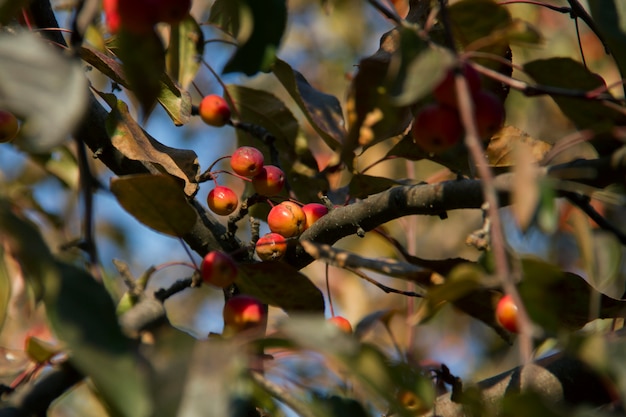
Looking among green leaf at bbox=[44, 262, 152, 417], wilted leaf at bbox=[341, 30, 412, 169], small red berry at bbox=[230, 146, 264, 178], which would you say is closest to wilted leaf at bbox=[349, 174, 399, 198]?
small red berry at bbox=[230, 146, 264, 178]

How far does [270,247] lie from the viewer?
104 cm

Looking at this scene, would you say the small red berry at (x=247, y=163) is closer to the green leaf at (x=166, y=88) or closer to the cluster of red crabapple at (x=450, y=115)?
the green leaf at (x=166, y=88)

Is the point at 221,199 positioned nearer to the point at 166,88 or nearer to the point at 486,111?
the point at 166,88

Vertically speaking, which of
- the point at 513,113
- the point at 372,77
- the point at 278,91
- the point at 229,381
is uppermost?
the point at 372,77

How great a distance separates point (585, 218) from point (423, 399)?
51 centimetres

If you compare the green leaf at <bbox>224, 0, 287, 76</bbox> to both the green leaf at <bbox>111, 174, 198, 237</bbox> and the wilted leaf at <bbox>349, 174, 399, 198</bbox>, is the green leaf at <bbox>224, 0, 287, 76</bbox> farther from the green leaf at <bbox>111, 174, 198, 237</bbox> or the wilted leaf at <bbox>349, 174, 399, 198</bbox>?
the wilted leaf at <bbox>349, 174, 399, 198</bbox>

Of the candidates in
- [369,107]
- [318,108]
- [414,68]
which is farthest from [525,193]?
[318,108]

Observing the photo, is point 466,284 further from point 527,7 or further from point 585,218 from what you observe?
point 527,7

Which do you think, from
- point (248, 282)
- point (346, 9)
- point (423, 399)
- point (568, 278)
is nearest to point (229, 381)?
point (423, 399)

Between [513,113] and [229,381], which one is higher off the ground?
[229,381]

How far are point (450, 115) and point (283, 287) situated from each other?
29cm

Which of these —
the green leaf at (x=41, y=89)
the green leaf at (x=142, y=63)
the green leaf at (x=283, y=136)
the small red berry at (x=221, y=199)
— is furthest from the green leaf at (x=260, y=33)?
the green leaf at (x=283, y=136)

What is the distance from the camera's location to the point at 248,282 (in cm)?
92

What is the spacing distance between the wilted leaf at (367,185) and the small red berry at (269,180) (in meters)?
0.13
